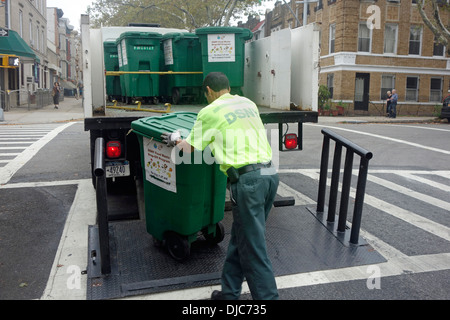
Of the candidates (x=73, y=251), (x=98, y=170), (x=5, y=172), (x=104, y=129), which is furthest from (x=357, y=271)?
(x=5, y=172)

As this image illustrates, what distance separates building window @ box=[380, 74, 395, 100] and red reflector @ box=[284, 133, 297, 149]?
24.8m

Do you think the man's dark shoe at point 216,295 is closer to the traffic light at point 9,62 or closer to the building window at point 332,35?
the traffic light at point 9,62

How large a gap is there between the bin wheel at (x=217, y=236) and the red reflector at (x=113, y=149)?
5.15 ft

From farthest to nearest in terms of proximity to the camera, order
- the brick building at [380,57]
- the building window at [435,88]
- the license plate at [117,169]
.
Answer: the building window at [435,88] → the brick building at [380,57] → the license plate at [117,169]

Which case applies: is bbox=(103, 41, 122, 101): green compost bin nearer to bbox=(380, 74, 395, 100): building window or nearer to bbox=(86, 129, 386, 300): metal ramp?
Result: bbox=(86, 129, 386, 300): metal ramp

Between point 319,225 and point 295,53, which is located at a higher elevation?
point 295,53

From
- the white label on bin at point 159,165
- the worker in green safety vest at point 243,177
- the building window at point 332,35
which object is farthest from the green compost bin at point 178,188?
the building window at point 332,35

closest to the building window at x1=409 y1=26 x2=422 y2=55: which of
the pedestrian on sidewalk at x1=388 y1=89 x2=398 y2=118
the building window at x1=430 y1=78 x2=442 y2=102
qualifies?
the building window at x1=430 y1=78 x2=442 y2=102

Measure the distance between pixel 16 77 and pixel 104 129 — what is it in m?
26.5

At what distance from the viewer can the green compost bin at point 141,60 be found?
707 centimetres

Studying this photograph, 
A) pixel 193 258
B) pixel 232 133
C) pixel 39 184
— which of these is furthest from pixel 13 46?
pixel 232 133

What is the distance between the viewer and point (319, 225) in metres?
5.46

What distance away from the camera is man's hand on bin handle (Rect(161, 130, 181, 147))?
11.8 ft
